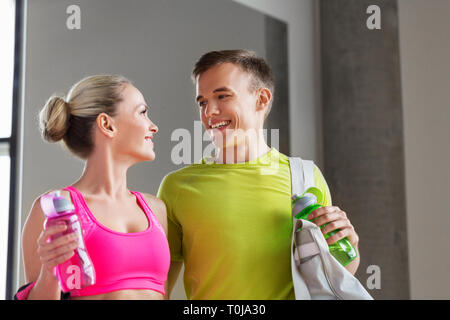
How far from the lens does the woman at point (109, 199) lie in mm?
1028

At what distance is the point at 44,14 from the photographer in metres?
2.12

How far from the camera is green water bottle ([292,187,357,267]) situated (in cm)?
117

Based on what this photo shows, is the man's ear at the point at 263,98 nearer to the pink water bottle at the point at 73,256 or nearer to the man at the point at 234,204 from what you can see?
the man at the point at 234,204

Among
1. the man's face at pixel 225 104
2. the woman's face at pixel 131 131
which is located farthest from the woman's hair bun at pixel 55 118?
the man's face at pixel 225 104

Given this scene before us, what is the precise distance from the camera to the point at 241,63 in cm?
143

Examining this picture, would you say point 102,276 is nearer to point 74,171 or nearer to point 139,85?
point 74,171

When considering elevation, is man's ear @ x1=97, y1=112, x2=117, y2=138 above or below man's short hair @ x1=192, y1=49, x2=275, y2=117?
below

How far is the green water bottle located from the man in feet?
0.07

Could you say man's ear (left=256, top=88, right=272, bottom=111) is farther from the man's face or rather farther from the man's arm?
the man's arm

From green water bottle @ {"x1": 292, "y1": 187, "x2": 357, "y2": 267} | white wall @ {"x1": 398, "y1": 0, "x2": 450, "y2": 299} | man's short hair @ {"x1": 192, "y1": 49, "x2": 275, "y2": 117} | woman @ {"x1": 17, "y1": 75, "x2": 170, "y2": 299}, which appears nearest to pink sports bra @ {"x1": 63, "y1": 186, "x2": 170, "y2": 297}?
woman @ {"x1": 17, "y1": 75, "x2": 170, "y2": 299}

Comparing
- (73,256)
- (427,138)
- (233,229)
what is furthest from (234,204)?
(427,138)

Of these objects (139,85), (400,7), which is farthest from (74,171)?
(400,7)

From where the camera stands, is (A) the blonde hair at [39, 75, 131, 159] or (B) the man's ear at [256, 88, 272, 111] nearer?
(A) the blonde hair at [39, 75, 131, 159]

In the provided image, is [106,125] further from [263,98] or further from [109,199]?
[263,98]
